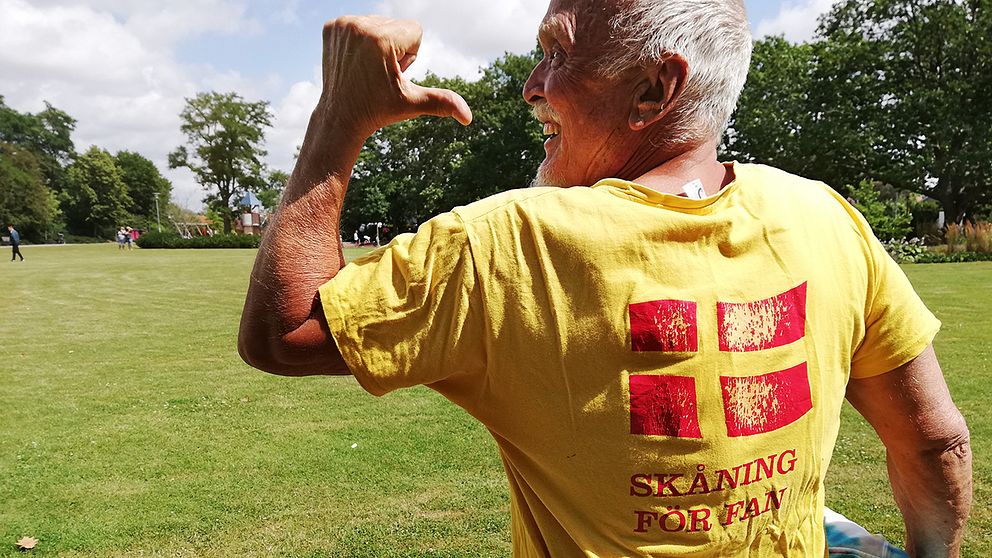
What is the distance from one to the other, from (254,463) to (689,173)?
17.3 ft

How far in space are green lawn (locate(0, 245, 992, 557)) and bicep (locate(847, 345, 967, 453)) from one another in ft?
10.2

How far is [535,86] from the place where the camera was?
1403 millimetres

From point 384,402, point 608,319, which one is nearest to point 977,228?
point 384,402

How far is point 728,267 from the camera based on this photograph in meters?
1.21

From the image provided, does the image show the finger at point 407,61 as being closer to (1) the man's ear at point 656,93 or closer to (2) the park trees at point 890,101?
(1) the man's ear at point 656,93

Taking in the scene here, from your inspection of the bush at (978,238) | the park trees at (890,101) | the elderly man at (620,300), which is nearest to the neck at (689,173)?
the elderly man at (620,300)

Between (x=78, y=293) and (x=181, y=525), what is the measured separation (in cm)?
1706

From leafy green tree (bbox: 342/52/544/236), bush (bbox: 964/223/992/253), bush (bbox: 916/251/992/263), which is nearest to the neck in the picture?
bush (bbox: 916/251/992/263)

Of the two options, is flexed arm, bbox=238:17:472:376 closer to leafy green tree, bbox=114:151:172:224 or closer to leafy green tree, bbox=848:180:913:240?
leafy green tree, bbox=848:180:913:240

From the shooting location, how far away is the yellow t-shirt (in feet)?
3.58

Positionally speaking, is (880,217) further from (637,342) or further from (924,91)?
(637,342)

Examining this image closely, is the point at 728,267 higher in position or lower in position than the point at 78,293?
higher

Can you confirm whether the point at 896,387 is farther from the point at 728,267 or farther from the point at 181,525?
the point at 181,525

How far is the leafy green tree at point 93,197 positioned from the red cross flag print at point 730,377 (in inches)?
3545
